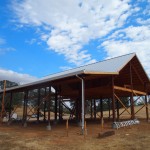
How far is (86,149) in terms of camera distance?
37.7 feet

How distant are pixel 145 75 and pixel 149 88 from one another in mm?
4344

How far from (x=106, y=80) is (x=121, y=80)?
4.56m

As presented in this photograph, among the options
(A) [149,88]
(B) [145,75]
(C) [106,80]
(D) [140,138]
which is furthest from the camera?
(A) [149,88]

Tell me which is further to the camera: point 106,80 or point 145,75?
point 145,75

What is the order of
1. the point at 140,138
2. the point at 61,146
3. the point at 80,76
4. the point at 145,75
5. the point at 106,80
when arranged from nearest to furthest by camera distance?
the point at 61,146, the point at 140,138, the point at 80,76, the point at 106,80, the point at 145,75

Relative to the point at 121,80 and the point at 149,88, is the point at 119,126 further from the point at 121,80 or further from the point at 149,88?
the point at 149,88

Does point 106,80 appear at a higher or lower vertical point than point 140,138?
higher

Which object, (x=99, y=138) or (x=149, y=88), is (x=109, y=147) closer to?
(x=99, y=138)

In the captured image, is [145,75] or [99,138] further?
[145,75]

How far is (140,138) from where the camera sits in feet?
45.7

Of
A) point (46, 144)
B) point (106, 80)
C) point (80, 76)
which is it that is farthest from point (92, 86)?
point (46, 144)

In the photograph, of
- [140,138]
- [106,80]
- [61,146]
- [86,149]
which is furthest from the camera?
[106,80]

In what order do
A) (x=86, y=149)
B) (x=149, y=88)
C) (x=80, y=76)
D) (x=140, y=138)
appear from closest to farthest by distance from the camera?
1. (x=86, y=149)
2. (x=140, y=138)
3. (x=80, y=76)
4. (x=149, y=88)

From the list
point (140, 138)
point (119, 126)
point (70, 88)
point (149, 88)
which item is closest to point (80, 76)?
point (119, 126)
